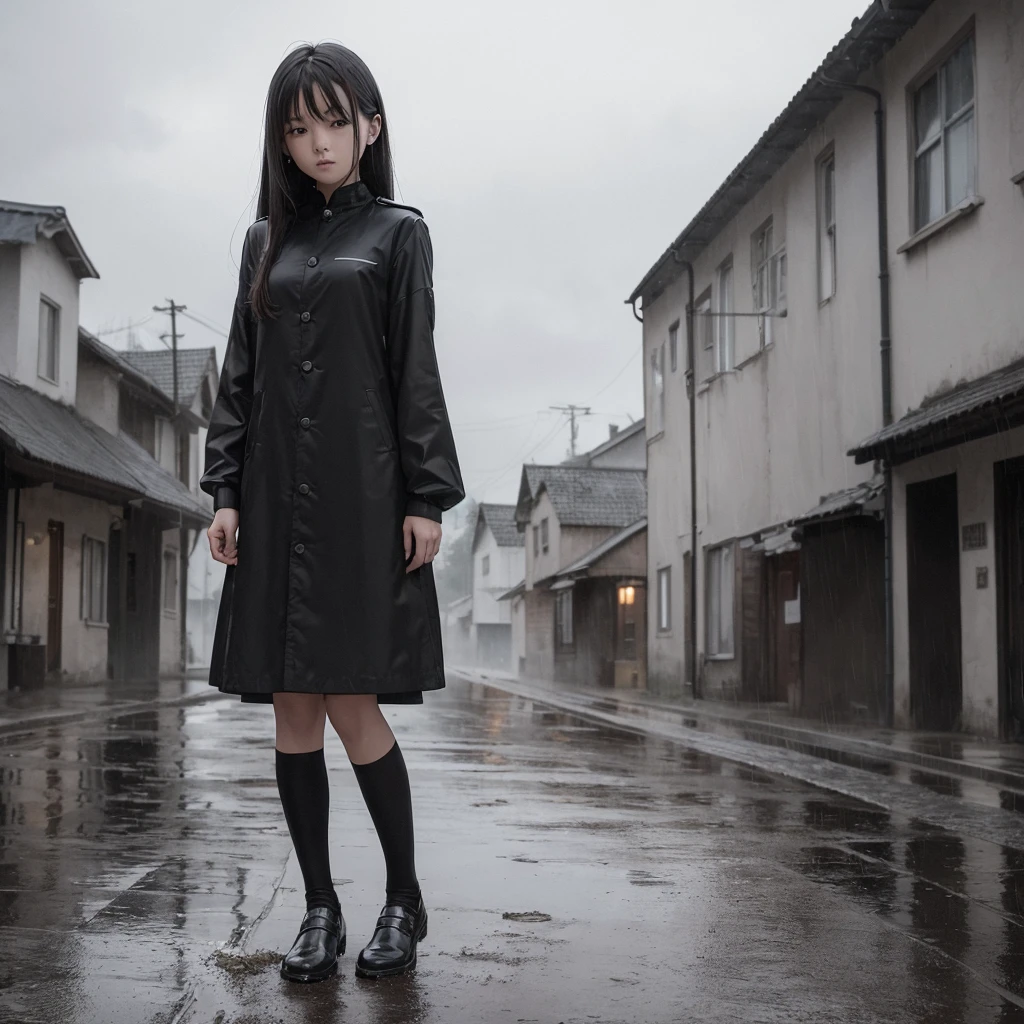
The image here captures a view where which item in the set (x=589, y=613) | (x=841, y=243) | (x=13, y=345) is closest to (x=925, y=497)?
(x=841, y=243)

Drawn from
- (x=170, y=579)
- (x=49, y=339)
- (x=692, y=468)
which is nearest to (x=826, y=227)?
(x=692, y=468)

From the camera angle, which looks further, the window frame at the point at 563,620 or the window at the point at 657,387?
the window frame at the point at 563,620

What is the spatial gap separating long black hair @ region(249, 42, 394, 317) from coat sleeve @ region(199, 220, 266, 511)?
0.09m

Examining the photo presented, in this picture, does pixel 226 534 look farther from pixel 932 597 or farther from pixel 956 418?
pixel 932 597

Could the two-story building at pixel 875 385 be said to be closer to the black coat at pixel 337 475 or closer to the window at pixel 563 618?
the black coat at pixel 337 475

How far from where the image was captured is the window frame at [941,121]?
1248 cm

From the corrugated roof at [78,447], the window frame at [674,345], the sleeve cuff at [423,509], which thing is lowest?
the sleeve cuff at [423,509]

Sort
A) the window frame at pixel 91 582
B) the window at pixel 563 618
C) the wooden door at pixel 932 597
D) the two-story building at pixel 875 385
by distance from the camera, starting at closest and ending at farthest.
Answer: the two-story building at pixel 875 385 → the wooden door at pixel 932 597 → the window frame at pixel 91 582 → the window at pixel 563 618

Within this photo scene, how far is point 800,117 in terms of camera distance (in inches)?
659

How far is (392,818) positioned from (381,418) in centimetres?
96

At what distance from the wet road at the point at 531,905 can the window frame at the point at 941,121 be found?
22.9 ft

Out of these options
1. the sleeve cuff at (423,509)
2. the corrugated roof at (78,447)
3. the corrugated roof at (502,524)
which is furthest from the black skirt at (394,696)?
the corrugated roof at (502,524)

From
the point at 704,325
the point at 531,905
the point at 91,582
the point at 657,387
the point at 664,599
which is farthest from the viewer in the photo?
the point at 657,387

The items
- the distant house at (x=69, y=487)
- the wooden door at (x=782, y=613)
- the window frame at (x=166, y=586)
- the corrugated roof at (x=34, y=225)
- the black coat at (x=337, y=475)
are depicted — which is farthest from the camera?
the window frame at (x=166, y=586)
